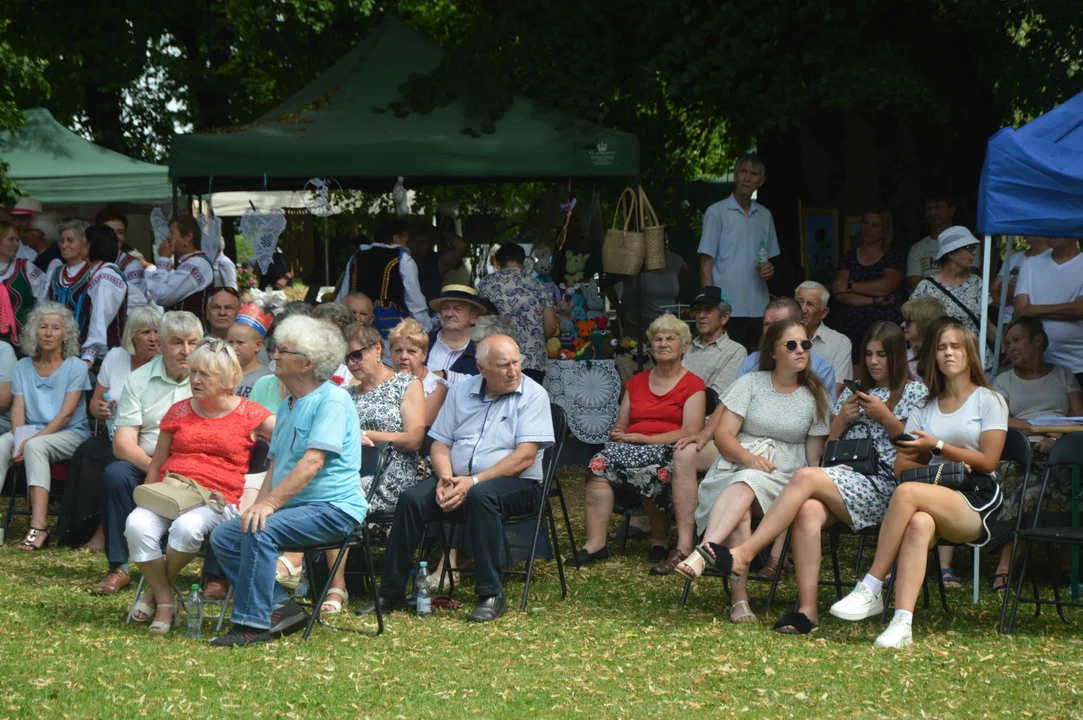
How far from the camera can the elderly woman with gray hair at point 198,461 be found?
19.2ft

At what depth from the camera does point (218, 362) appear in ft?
20.0

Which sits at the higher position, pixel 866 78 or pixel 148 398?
pixel 866 78

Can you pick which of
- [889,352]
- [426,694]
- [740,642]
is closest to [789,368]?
[889,352]

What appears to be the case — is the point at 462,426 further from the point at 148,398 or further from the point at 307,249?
the point at 307,249

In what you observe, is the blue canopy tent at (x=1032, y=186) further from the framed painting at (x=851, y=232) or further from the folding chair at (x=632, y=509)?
the framed painting at (x=851, y=232)

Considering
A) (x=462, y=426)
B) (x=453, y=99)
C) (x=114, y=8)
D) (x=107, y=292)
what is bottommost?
(x=462, y=426)

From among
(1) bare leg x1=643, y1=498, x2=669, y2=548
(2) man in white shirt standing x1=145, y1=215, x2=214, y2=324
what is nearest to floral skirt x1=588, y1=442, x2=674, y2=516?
(1) bare leg x1=643, y1=498, x2=669, y2=548

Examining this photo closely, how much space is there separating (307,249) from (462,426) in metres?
6.67

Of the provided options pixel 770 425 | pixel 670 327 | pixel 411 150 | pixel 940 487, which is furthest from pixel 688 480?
pixel 411 150

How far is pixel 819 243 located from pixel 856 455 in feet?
16.2

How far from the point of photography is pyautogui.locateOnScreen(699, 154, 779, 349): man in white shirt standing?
9.66m

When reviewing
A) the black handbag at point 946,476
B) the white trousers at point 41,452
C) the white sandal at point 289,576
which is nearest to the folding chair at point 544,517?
the white sandal at point 289,576

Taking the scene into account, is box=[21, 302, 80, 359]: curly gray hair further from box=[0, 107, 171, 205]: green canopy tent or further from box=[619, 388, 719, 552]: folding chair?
box=[0, 107, 171, 205]: green canopy tent

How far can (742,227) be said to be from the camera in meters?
9.70
